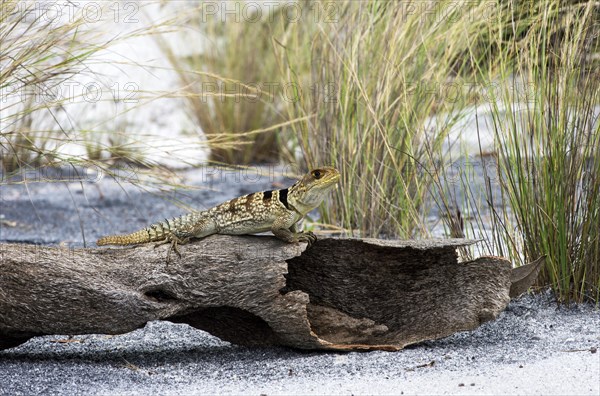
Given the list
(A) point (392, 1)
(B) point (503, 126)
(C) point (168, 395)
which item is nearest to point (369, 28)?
(A) point (392, 1)

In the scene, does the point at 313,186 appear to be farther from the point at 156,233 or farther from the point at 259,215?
the point at 156,233

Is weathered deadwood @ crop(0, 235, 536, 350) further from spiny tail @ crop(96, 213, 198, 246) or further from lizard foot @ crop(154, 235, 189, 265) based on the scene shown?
spiny tail @ crop(96, 213, 198, 246)

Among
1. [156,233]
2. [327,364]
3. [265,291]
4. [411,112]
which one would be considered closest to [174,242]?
[156,233]

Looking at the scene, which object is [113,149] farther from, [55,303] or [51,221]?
[51,221]

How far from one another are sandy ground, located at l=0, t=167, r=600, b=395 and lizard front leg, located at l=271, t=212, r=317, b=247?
437 millimetres

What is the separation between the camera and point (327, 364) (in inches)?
119

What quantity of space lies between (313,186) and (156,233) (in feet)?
2.15

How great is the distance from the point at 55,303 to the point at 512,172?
2.01 m

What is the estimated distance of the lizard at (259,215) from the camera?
126 inches

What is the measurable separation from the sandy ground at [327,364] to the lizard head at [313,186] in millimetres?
581

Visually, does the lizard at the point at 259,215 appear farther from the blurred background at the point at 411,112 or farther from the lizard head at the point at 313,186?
the blurred background at the point at 411,112

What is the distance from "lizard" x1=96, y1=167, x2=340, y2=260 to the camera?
3.21 m

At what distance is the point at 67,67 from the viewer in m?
3.71

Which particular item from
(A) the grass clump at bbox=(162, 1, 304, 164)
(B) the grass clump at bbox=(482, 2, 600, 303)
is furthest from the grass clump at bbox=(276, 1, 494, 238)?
(A) the grass clump at bbox=(162, 1, 304, 164)
